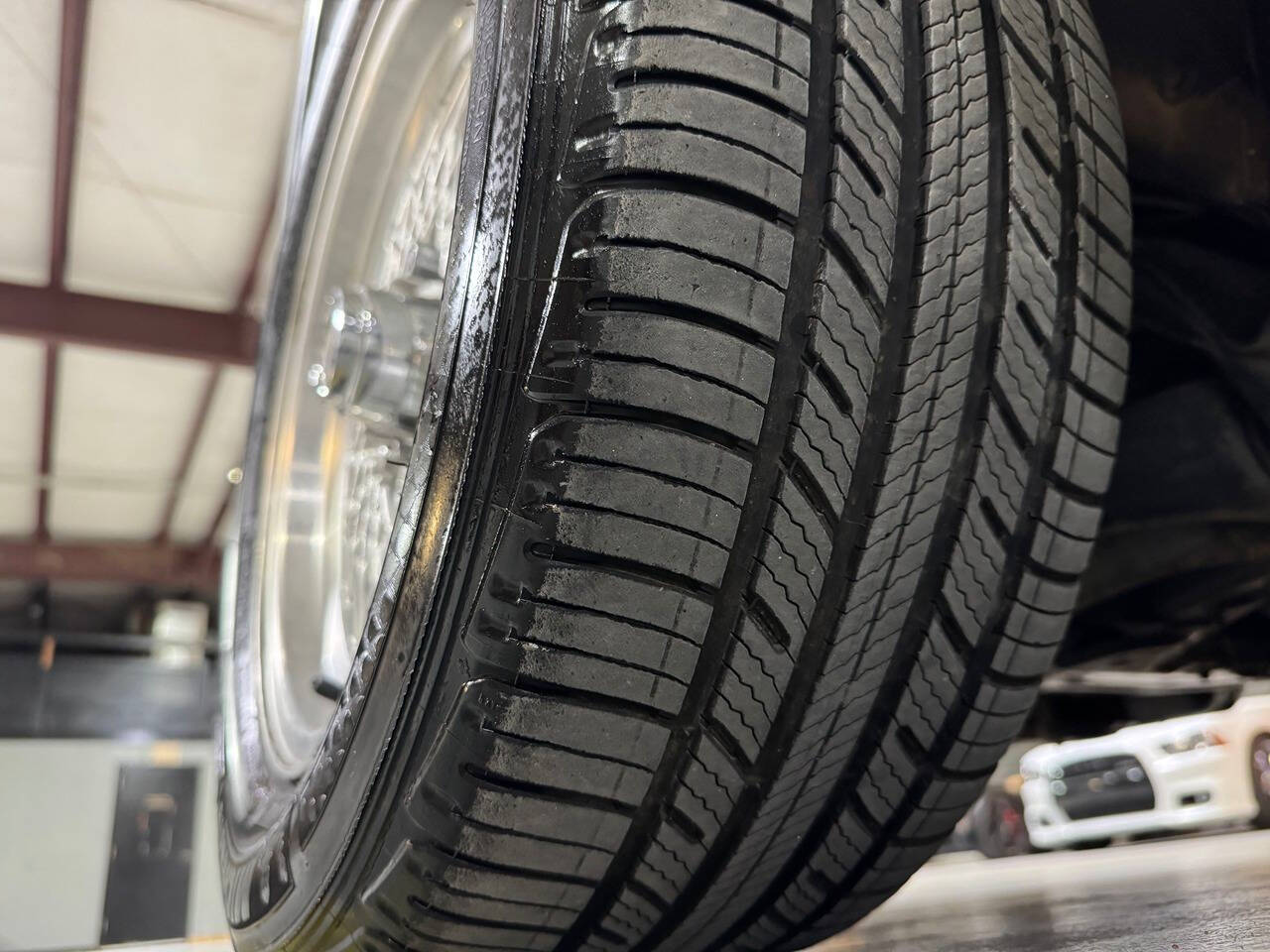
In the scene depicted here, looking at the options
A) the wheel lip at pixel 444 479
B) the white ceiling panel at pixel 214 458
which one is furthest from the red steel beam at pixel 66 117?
the wheel lip at pixel 444 479

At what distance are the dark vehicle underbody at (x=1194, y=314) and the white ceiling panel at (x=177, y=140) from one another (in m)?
3.69

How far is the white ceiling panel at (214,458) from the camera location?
21.9 ft

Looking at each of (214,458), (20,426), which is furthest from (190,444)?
(20,426)

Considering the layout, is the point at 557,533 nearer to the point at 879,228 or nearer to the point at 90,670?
the point at 879,228

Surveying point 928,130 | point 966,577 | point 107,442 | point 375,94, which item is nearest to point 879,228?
point 928,130

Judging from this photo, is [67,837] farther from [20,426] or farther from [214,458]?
[20,426]

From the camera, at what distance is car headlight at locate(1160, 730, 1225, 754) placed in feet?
13.1

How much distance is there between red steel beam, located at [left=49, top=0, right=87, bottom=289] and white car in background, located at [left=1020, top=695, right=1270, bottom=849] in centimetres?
455

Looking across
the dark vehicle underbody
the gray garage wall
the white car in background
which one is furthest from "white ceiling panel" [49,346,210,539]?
the dark vehicle underbody

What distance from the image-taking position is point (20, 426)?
6.76 metres

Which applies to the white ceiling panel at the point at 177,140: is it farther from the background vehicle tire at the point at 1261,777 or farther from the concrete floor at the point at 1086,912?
the background vehicle tire at the point at 1261,777

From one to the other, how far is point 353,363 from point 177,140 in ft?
13.1

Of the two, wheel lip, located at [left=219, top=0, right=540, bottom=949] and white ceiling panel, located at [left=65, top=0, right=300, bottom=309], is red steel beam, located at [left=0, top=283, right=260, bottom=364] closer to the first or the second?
white ceiling panel, located at [left=65, top=0, right=300, bottom=309]

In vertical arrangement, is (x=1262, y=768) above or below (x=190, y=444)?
below
